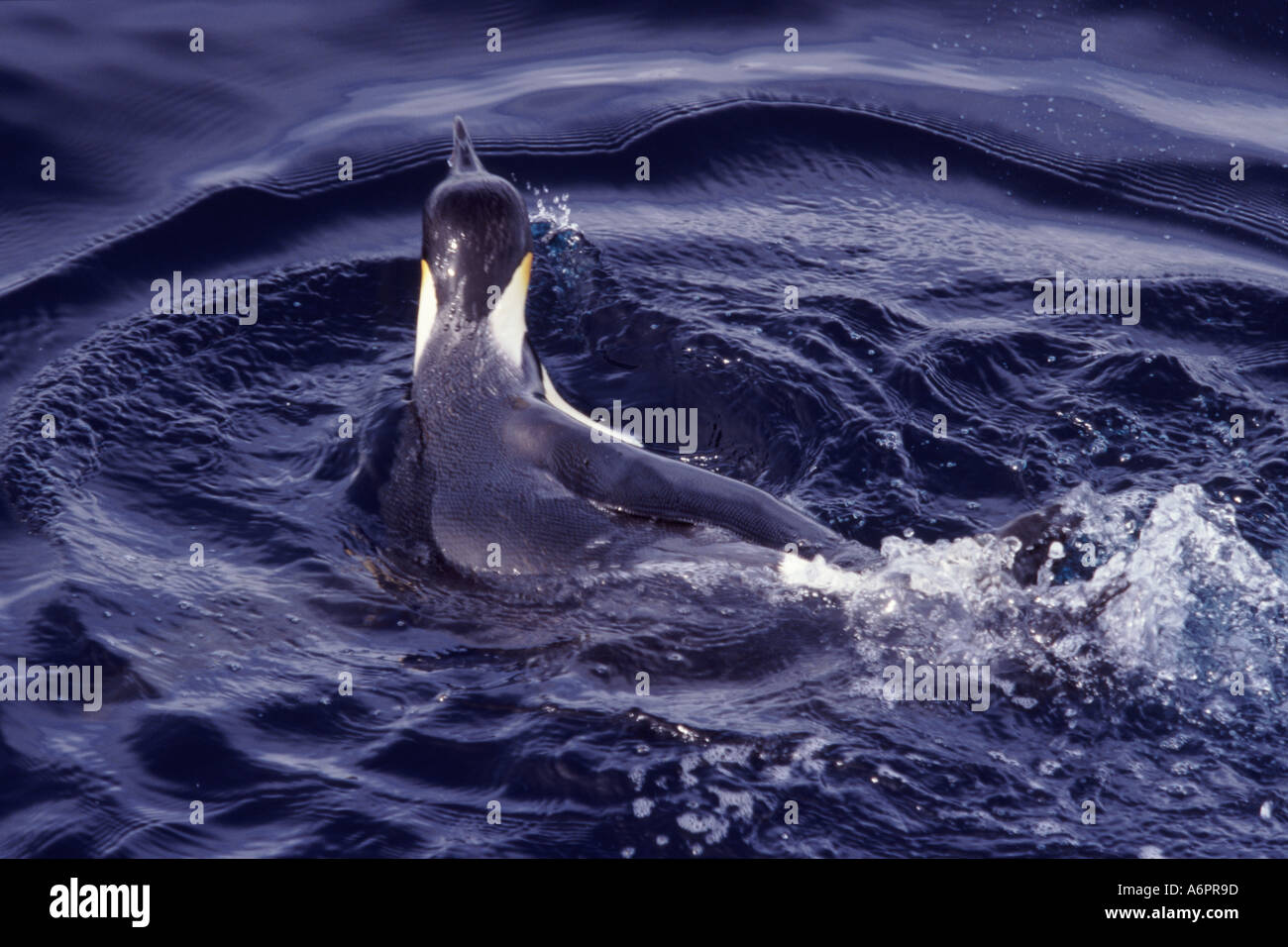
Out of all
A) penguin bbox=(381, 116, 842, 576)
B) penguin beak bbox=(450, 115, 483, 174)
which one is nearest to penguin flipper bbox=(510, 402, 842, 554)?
penguin bbox=(381, 116, 842, 576)

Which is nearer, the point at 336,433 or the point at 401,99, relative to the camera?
the point at 336,433

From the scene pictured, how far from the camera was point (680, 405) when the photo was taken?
24.4 feet

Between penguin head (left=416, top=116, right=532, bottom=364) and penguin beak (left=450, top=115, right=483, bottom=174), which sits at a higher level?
penguin beak (left=450, top=115, right=483, bottom=174)

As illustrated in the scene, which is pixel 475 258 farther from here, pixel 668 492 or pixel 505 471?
pixel 668 492

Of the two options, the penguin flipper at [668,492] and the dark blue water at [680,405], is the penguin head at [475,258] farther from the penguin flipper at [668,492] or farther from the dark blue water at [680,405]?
the penguin flipper at [668,492]

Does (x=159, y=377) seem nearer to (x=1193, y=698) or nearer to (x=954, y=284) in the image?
(x=954, y=284)

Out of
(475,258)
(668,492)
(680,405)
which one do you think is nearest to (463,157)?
(475,258)

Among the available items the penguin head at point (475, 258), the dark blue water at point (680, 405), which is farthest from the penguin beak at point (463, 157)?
the dark blue water at point (680, 405)

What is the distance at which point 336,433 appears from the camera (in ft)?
23.6

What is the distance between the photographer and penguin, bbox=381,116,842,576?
19.1 feet

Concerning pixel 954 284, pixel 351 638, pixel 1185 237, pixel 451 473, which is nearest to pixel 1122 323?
pixel 954 284

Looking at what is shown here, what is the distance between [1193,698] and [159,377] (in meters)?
5.56

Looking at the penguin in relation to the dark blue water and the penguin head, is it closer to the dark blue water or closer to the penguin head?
the penguin head
